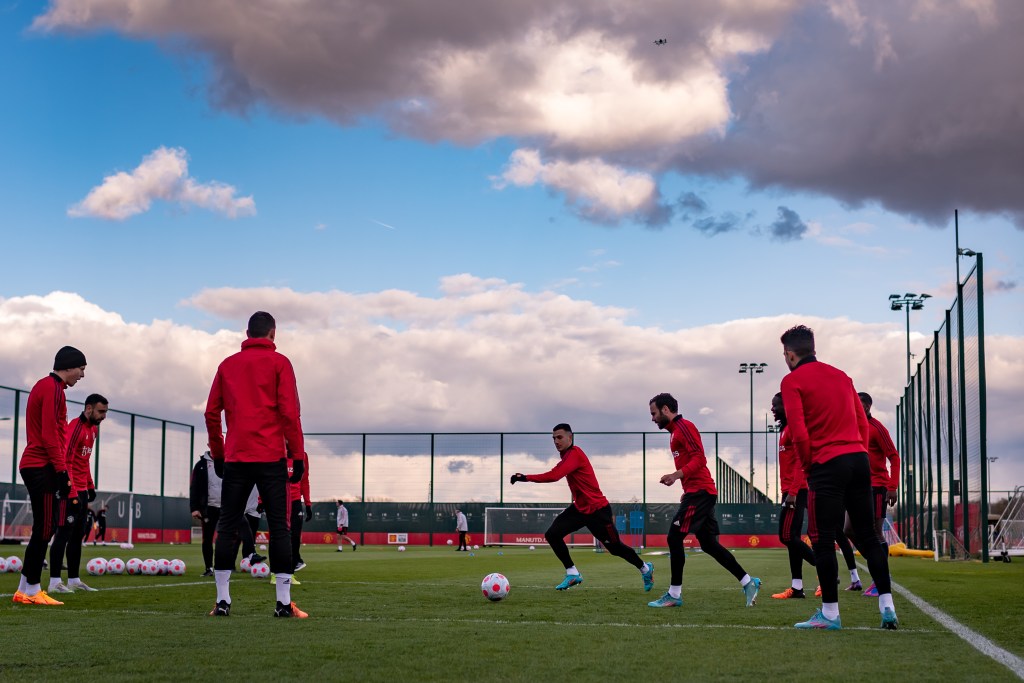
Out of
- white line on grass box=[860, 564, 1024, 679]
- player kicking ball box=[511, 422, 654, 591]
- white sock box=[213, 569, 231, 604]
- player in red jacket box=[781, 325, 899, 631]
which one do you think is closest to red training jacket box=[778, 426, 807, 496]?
white line on grass box=[860, 564, 1024, 679]

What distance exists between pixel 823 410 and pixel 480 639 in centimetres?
266

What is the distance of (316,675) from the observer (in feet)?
16.5

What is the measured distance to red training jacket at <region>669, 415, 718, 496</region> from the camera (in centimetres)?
993

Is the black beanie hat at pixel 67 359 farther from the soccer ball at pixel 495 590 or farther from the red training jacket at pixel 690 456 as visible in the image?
the red training jacket at pixel 690 456

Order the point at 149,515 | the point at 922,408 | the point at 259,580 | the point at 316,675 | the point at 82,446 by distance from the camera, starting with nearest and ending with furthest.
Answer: the point at 316,675
the point at 82,446
the point at 259,580
the point at 922,408
the point at 149,515

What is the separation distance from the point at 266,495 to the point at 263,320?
4.02ft

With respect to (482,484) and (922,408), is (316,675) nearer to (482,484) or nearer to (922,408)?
(922,408)

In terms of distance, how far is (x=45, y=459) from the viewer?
8.94 meters

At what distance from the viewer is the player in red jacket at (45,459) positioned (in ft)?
29.0

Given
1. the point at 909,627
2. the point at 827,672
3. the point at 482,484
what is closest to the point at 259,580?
the point at 909,627

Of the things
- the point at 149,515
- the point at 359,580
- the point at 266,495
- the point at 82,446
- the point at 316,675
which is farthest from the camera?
the point at 149,515

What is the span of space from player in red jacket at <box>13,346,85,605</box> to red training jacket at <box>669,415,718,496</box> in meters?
5.12

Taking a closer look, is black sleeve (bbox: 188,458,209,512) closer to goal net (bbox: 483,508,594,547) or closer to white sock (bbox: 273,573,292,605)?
white sock (bbox: 273,573,292,605)

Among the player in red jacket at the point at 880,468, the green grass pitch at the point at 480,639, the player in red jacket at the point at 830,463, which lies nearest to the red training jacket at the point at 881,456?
the player in red jacket at the point at 880,468
